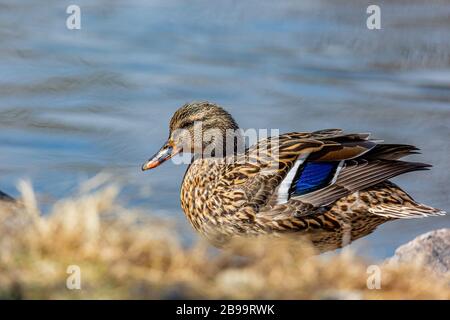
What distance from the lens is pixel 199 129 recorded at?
5.18 metres

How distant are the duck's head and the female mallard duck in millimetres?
110

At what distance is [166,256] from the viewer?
340 centimetres

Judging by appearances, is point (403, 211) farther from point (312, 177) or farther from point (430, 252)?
point (312, 177)

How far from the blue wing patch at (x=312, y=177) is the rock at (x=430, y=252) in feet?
1.48

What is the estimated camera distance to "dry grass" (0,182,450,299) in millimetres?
3297

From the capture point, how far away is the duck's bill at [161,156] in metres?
4.98

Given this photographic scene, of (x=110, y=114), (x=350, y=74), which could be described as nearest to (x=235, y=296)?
(x=110, y=114)

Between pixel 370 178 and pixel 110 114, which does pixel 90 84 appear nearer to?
pixel 110 114

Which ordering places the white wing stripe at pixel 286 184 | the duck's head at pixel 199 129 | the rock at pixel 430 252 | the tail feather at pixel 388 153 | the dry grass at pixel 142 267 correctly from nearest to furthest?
the dry grass at pixel 142 267 < the rock at pixel 430 252 < the white wing stripe at pixel 286 184 < the tail feather at pixel 388 153 < the duck's head at pixel 199 129

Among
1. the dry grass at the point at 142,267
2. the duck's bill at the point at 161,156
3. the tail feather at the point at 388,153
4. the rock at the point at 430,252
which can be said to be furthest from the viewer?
the duck's bill at the point at 161,156

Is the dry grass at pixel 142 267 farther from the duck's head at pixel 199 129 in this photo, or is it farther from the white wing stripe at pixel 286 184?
the duck's head at pixel 199 129

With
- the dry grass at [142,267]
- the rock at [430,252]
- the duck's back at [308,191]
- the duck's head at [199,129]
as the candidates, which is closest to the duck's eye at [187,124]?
the duck's head at [199,129]

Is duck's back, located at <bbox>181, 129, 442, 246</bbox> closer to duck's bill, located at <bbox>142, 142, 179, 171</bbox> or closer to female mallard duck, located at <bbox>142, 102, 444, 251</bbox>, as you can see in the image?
female mallard duck, located at <bbox>142, 102, 444, 251</bbox>

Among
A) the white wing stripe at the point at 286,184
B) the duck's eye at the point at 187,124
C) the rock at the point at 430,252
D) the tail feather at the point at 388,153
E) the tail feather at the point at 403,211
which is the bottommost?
the rock at the point at 430,252
